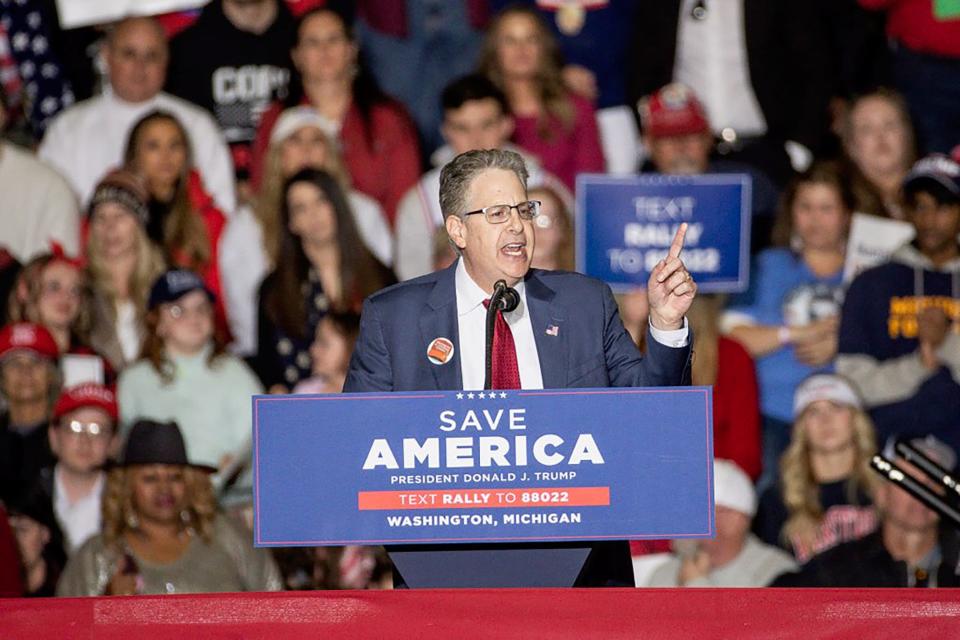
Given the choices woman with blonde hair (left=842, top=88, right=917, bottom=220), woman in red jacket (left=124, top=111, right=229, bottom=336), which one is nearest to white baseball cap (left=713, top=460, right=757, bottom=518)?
woman with blonde hair (left=842, top=88, right=917, bottom=220)

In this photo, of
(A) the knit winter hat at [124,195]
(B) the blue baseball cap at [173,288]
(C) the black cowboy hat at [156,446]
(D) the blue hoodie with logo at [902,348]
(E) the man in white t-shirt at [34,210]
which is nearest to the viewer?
(C) the black cowboy hat at [156,446]

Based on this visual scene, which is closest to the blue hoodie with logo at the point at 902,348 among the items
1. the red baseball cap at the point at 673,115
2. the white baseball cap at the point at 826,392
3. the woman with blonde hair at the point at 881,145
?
the white baseball cap at the point at 826,392

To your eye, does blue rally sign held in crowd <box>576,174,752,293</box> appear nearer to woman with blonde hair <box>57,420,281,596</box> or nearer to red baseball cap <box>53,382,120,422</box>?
woman with blonde hair <box>57,420,281,596</box>

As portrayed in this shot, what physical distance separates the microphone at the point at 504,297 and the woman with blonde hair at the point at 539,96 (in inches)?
181

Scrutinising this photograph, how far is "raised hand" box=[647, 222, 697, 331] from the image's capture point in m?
3.59

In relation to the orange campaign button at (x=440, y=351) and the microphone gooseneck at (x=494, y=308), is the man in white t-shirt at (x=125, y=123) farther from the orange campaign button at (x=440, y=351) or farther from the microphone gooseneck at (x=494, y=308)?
the microphone gooseneck at (x=494, y=308)

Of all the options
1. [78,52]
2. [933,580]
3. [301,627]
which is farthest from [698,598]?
[78,52]

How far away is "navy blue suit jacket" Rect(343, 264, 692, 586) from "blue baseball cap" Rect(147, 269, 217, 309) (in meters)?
3.67

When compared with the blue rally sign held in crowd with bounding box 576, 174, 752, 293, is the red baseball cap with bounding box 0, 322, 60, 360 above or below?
below

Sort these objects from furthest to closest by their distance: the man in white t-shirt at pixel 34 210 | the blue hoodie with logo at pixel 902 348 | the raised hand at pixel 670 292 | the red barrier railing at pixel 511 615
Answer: the man in white t-shirt at pixel 34 210, the blue hoodie with logo at pixel 902 348, the raised hand at pixel 670 292, the red barrier railing at pixel 511 615

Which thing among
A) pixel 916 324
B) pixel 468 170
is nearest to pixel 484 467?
pixel 468 170

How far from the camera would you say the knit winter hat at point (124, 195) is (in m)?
7.87

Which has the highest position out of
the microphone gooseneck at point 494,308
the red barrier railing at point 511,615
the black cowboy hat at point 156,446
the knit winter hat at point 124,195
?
the knit winter hat at point 124,195

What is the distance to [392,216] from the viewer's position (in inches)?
325
